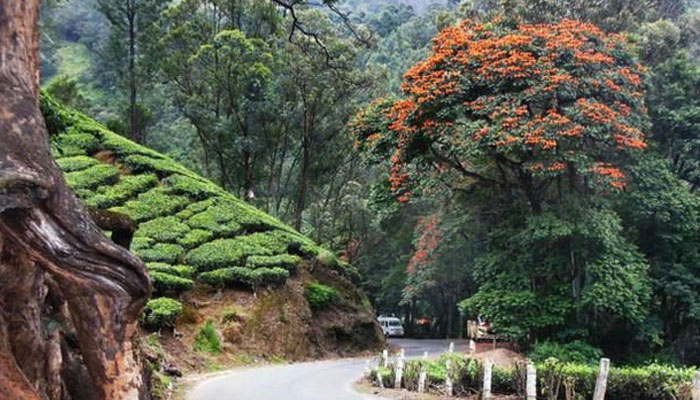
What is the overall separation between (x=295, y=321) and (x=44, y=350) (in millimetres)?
17523

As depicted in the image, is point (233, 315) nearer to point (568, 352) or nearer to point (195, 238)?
point (195, 238)

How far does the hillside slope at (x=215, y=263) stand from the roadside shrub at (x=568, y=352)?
926cm

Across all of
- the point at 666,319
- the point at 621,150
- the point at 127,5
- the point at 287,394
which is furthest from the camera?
the point at 127,5

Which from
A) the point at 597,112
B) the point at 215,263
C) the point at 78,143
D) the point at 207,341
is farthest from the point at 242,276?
the point at 597,112

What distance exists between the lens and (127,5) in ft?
102

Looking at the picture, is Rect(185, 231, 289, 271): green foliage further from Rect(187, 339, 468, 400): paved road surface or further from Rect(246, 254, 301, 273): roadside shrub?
Rect(187, 339, 468, 400): paved road surface

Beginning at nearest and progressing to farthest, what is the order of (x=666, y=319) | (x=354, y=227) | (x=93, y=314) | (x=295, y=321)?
(x=93, y=314) < (x=666, y=319) < (x=295, y=321) < (x=354, y=227)

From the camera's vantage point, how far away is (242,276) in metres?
22.2

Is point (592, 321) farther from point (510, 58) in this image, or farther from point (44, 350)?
point (44, 350)

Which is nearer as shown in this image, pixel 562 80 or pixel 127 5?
pixel 562 80

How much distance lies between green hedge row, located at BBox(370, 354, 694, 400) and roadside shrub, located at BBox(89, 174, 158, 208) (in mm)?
13910

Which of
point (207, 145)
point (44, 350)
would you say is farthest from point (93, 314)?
point (207, 145)

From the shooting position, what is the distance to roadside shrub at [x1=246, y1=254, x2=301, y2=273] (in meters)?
22.9

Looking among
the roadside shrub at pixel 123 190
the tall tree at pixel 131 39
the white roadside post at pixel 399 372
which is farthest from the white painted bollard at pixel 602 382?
the tall tree at pixel 131 39
